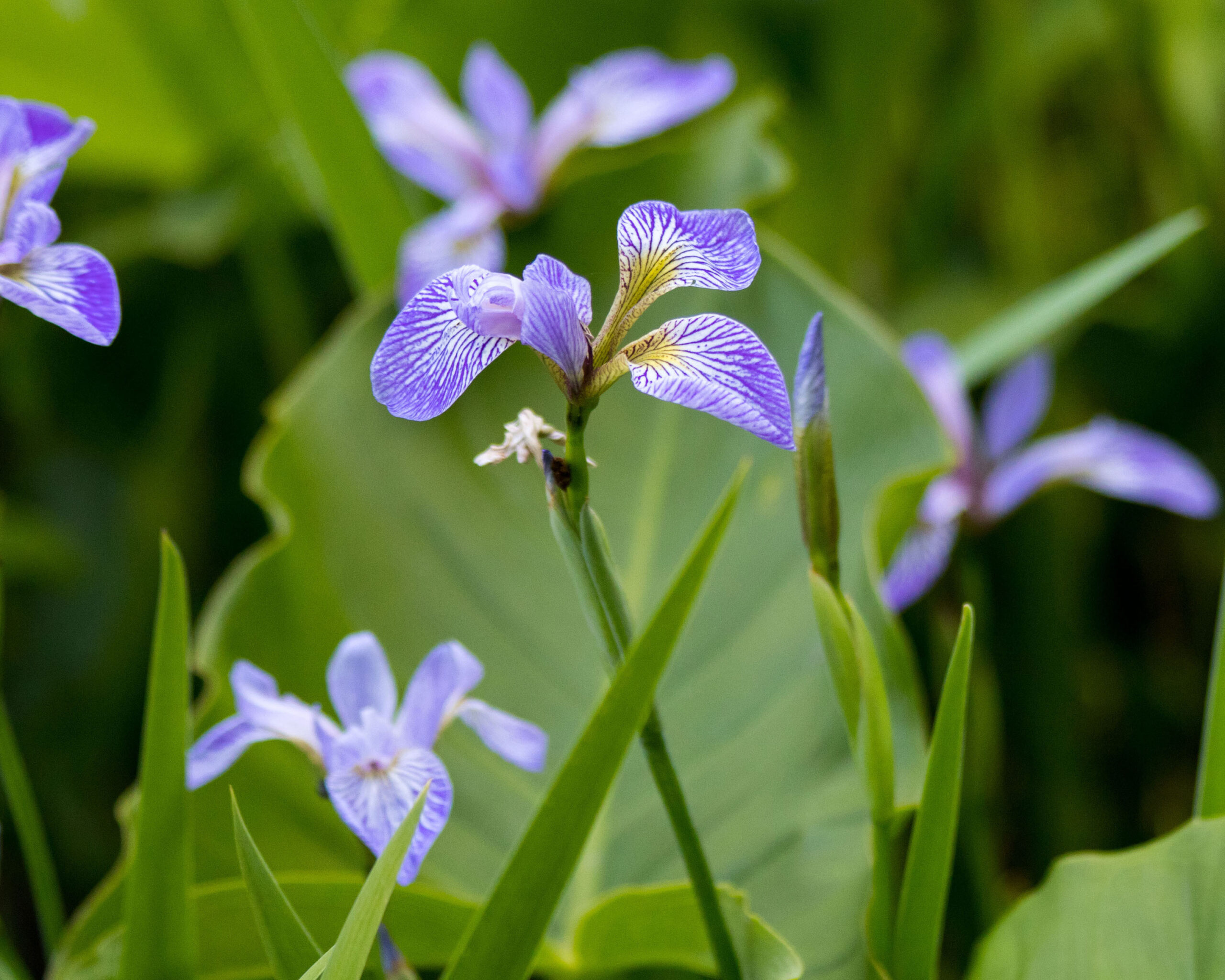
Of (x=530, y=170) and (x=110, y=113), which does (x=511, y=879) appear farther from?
(x=110, y=113)

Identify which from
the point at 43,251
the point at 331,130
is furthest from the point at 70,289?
the point at 331,130

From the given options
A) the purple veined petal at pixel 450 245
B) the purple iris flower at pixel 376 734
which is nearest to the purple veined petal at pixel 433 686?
the purple iris flower at pixel 376 734

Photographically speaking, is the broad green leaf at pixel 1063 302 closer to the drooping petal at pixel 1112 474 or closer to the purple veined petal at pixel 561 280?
the drooping petal at pixel 1112 474

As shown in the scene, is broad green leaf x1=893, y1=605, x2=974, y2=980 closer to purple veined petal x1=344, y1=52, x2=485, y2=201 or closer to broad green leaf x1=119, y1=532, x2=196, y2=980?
broad green leaf x1=119, y1=532, x2=196, y2=980

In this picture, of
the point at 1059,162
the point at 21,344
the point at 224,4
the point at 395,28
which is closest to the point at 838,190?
the point at 1059,162

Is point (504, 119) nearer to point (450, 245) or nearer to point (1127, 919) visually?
point (450, 245)
